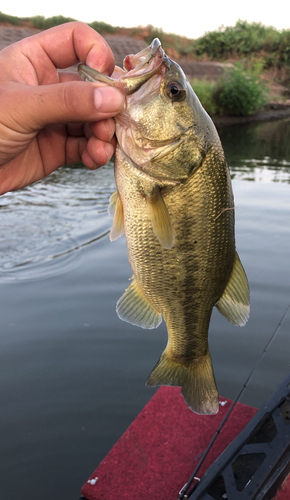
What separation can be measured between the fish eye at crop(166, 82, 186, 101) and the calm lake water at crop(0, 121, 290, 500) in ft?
9.68

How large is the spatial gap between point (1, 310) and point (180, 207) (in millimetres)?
4277

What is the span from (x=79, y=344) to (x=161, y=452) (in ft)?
6.66

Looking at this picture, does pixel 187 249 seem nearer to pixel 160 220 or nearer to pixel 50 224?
pixel 160 220

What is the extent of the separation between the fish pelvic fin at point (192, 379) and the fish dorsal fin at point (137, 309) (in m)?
0.24

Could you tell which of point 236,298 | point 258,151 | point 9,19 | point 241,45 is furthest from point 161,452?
point 241,45

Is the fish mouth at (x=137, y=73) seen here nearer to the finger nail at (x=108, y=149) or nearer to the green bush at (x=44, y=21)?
the finger nail at (x=108, y=149)

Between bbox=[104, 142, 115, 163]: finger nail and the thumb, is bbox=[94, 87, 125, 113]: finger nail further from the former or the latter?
bbox=[104, 142, 115, 163]: finger nail

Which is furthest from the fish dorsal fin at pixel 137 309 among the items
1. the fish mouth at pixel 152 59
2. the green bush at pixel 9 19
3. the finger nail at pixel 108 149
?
the green bush at pixel 9 19

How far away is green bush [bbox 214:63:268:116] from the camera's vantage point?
30984 millimetres

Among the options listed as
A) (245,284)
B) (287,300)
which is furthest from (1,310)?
(245,284)

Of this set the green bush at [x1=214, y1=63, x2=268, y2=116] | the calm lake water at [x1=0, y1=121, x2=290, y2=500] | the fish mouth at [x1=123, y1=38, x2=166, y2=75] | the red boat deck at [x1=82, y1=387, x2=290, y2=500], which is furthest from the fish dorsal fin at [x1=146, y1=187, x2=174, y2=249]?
the green bush at [x1=214, y1=63, x2=268, y2=116]

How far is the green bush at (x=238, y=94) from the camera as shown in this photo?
30984mm

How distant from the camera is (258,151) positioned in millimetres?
19000

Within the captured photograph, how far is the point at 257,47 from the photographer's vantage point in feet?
194
